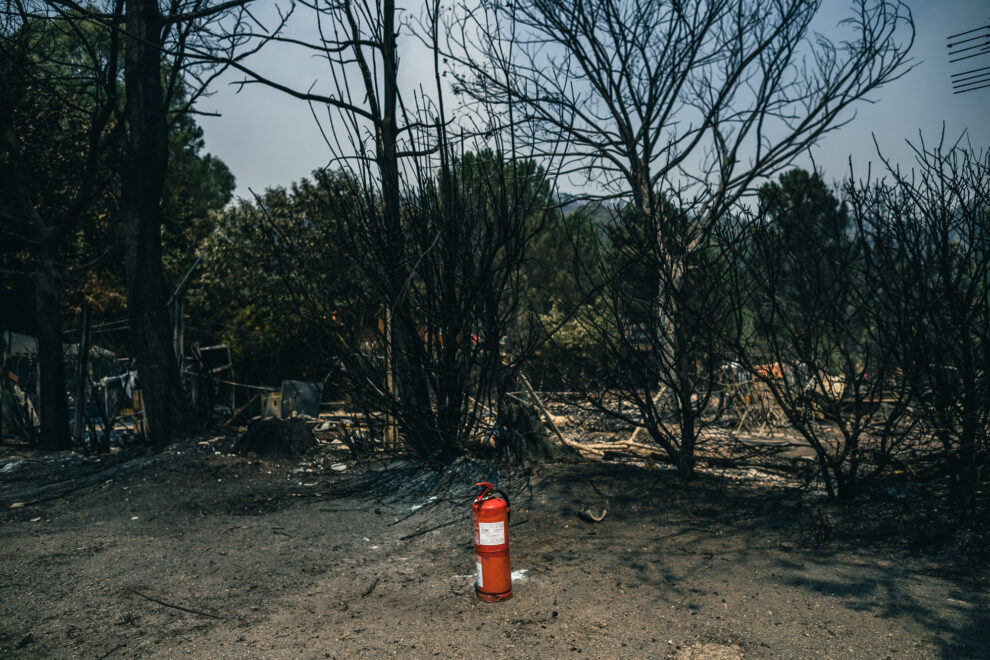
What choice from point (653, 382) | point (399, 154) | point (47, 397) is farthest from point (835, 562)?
point (47, 397)

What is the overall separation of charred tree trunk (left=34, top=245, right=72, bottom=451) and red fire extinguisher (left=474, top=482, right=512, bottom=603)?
9216 millimetres

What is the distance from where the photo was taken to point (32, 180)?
11328 mm

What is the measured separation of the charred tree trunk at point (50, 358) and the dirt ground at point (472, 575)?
4.31 m

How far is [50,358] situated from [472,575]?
9.11 metres

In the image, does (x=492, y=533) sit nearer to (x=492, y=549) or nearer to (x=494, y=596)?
(x=492, y=549)

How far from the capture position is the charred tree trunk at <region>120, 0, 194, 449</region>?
26.2ft

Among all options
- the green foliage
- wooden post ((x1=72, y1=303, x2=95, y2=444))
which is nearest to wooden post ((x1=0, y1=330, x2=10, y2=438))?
wooden post ((x1=72, y1=303, x2=95, y2=444))

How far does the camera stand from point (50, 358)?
10227 mm

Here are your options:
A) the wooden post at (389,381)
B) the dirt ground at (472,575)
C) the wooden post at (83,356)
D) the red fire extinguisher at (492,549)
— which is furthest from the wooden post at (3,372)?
the red fire extinguisher at (492,549)

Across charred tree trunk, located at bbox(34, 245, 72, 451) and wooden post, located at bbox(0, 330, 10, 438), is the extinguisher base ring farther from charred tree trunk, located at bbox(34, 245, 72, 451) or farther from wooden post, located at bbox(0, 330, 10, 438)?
wooden post, located at bbox(0, 330, 10, 438)

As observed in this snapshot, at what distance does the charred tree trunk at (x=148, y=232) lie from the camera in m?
7.98

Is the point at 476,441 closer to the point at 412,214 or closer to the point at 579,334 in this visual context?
the point at 412,214

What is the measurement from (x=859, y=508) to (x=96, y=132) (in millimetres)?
10991

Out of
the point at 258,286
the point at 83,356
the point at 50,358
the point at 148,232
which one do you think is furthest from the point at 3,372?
the point at 258,286
